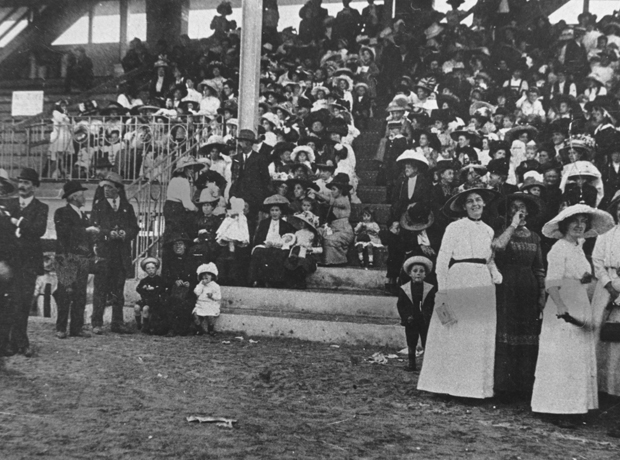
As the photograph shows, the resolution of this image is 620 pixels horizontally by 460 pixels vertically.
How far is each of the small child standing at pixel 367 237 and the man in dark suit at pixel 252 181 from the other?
1.07m

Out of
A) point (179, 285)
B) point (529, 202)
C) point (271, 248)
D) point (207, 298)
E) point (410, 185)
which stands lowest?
point (207, 298)

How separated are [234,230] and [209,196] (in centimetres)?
44

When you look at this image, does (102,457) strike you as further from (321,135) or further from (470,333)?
(321,135)

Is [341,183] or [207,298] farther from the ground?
[341,183]

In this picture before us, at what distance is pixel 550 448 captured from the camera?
3.42 metres

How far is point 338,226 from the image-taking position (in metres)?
7.17

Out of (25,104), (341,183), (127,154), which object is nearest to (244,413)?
(25,104)

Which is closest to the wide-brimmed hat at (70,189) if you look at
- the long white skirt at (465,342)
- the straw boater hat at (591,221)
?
the long white skirt at (465,342)

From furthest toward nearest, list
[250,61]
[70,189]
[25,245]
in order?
[250,61] → [70,189] → [25,245]

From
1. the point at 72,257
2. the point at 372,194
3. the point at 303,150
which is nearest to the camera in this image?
the point at 72,257

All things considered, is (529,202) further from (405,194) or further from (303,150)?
(303,150)

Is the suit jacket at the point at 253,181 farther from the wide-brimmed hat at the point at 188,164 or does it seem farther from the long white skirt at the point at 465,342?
the long white skirt at the point at 465,342

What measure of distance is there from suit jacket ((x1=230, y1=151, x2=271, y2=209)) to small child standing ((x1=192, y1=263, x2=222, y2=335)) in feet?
3.75

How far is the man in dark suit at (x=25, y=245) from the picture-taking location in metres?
4.12
